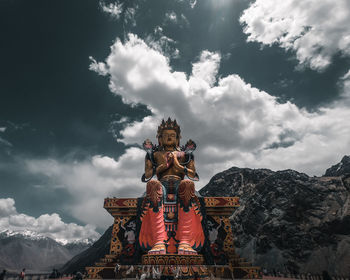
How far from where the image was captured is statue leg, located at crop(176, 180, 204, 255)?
24.2 feet

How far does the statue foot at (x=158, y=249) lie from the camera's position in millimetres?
6891

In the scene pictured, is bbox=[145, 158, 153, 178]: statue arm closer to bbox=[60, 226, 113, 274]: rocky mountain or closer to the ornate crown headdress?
the ornate crown headdress

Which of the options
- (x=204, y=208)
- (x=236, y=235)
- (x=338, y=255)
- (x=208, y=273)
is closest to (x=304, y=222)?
(x=338, y=255)

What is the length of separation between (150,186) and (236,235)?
28.3 metres

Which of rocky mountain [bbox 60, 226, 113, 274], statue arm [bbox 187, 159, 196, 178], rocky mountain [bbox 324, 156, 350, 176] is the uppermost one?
rocky mountain [bbox 324, 156, 350, 176]

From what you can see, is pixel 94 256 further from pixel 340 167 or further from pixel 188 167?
pixel 340 167

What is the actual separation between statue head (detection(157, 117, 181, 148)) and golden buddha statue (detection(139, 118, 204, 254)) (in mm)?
840

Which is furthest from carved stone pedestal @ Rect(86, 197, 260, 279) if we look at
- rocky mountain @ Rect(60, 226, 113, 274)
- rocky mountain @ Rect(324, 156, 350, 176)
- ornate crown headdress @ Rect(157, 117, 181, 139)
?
rocky mountain @ Rect(324, 156, 350, 176)

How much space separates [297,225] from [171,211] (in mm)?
22383

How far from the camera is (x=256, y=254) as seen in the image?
88.1 feet

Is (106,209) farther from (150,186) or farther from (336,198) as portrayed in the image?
(336,198)

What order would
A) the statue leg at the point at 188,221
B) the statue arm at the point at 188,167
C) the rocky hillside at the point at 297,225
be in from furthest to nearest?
the rocky hillside at the point at 297,225
the statue arm at the point at 188,167
the statue leg at the point at 188,221

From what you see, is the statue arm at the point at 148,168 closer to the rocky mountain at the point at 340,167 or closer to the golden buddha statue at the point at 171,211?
the golden buddha statue at the point at 171,211

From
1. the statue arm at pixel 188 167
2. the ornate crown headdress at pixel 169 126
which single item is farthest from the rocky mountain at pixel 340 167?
the statue arm at pixel 188 167
